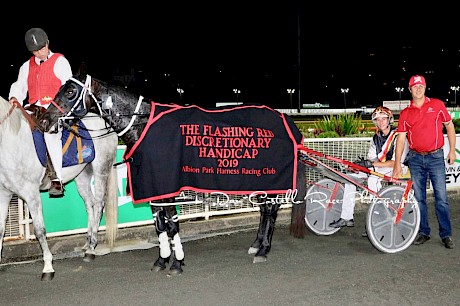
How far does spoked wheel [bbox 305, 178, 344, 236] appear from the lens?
6.80 m

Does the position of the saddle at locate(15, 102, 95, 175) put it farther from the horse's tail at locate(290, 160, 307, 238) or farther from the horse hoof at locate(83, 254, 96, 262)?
the horse's tail at locate(290, 160, 307, 238)

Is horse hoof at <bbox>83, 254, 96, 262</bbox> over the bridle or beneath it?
beneath

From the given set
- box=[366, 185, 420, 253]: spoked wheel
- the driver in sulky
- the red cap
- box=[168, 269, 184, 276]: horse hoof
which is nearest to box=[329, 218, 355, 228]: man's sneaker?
the driver in sulky

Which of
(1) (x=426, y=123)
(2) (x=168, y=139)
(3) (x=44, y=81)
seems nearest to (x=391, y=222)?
(1) (x=426, y=123)

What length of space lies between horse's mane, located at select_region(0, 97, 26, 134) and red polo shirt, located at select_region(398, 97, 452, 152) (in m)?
4.26

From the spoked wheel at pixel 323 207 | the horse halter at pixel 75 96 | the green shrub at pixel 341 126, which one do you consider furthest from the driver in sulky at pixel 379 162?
the green shrub at pixel 341 126

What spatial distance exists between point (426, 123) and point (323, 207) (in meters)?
1.68

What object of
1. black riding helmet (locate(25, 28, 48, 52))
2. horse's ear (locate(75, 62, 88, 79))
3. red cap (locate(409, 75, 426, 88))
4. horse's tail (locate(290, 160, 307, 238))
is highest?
black riding helmet (locate(25, 28, 48, 52))

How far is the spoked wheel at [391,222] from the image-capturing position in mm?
5934

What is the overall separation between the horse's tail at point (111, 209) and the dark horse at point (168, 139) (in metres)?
0.88

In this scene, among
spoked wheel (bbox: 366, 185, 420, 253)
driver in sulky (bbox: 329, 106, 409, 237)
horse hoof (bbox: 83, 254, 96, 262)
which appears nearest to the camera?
horse hoof (bbox: 83, 254, 96, 262)

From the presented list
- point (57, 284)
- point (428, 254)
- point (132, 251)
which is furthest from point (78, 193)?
point (428, 254)

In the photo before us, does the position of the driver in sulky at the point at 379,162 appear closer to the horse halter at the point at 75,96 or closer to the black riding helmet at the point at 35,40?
the horse halter at the point at 75,96

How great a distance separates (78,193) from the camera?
6422mm
